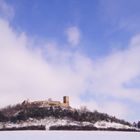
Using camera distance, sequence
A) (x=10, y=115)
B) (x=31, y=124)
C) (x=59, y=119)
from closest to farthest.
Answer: (x=31, y=124)
(x=59, y=119)
(x=10, y=115)

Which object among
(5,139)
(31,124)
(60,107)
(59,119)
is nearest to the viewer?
(5,139)

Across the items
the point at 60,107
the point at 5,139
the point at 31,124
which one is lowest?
the point at 5,139

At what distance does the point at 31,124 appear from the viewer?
3747cm

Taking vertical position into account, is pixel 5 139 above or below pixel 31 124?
below

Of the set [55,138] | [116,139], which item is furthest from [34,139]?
[116,139]

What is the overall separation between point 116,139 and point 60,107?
31.8 meters

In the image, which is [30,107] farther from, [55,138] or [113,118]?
[55,138]

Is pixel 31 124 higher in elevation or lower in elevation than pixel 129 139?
higher

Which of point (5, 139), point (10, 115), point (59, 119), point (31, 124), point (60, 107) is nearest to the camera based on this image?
point (5, 139)

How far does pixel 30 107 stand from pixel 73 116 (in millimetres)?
7529

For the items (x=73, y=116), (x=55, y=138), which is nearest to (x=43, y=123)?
(x=73, y=116)

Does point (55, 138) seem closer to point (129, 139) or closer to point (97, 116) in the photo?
point (129, 139)

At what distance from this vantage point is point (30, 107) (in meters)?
47.7

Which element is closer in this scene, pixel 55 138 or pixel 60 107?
pixel 55 138
